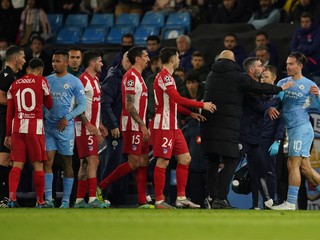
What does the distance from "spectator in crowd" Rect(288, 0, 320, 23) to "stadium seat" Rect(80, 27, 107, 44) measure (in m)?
4.60

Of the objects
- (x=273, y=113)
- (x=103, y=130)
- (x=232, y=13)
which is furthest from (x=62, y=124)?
(x=232, y=13)

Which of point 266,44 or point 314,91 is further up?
point 266,44

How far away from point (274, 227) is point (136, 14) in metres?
12.6

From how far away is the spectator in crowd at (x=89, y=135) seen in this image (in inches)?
552

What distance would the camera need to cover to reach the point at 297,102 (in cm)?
1388

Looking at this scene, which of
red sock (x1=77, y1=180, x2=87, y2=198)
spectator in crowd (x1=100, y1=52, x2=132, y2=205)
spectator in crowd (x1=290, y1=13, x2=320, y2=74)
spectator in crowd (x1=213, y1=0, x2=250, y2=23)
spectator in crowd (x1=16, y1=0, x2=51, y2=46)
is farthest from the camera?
spectator in crowd (x1=16, y1=0, x2=51, y2=46)

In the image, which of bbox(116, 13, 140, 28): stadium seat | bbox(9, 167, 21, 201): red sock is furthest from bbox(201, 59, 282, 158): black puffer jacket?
bbox(116, 13, 140, 28): stadium seat

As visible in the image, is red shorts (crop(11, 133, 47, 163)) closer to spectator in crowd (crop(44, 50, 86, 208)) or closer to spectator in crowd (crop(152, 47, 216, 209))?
spectator in crowd (crop(44, 50, 86, 208))

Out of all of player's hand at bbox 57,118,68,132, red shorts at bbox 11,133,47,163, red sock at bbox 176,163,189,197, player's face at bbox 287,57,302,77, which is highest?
player's face at bbox 287,57,302,77


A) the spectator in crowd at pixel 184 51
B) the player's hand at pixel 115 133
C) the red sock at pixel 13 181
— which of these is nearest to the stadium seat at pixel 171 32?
the spectator in crowd at pixel 184 51

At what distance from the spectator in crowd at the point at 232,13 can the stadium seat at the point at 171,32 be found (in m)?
0.82

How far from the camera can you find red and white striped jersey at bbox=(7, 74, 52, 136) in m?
13.4

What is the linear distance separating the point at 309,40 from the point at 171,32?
14.2 feet

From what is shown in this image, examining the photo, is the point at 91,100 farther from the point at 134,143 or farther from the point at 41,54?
the point at 41,54
